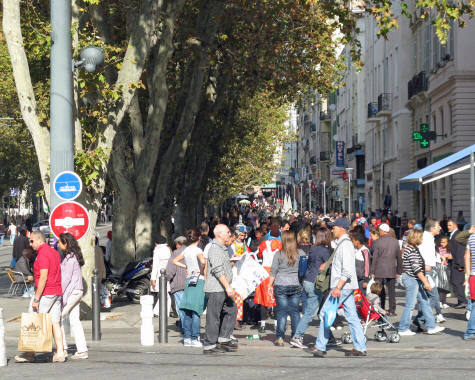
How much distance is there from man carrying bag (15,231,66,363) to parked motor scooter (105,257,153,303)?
31.2ft

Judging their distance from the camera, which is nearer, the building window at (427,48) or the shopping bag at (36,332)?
the shopping bag at (36,332)

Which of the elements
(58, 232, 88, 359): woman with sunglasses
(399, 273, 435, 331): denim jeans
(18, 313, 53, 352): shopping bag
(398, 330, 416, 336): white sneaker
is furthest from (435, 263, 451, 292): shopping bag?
(18, 313, 53, 352): shopping bag

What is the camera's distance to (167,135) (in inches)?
1270

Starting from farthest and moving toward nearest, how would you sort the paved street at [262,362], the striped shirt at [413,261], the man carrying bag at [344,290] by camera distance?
the striped shirt at [413,261] < the man carrying bag at [344,290] < the paved street at [262,362]

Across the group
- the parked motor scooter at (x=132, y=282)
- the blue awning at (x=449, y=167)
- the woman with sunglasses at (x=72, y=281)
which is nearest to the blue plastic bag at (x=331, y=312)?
the woman with sunglasses at (x=72, y=281)

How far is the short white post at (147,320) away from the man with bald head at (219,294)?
3.83ft

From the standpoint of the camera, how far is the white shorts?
12.6m

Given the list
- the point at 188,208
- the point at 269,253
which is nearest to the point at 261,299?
the point at 269,253

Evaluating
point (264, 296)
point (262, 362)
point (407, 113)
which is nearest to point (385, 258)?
point (264, 296)

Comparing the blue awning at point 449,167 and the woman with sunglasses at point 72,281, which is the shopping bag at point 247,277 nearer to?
the woman with sunglasses at point 72,281

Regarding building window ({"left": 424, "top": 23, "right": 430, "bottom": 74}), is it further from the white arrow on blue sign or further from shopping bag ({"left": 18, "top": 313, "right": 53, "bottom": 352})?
shopping bag ({"left": 18, "top": 313, "right": 53, "bottom": 352})

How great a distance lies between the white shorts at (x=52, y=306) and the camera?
12.6 meters

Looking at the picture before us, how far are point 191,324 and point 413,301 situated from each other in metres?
3.37

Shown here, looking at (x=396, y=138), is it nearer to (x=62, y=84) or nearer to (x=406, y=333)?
(x=406, y=333)
